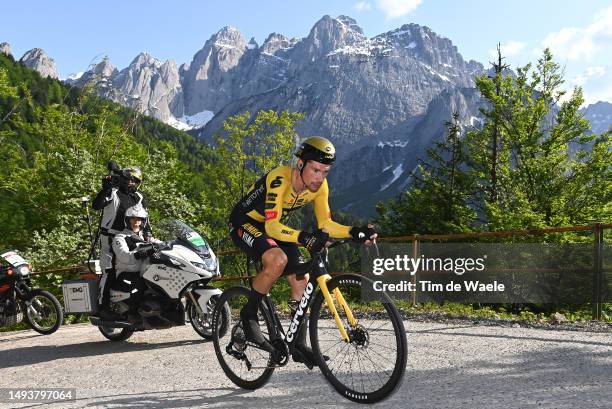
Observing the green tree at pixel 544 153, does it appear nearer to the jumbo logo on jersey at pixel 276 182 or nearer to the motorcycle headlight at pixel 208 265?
the motorcycle headlight at pixel 208 265

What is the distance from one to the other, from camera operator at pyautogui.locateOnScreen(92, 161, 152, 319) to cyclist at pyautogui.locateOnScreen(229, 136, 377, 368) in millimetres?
3261

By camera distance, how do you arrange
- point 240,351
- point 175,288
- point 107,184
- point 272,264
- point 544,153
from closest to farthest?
point 272,264 < point 240,351 < point 175,288 < point 107,184 < point 544,153

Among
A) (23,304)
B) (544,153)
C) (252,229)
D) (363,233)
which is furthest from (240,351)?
(544,153)

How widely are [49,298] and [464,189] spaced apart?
82.1ft

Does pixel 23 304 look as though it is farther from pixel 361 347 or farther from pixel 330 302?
pixel 361 347

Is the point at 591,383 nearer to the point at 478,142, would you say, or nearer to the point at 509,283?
the point at 509,283

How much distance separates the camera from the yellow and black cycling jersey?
4.16m

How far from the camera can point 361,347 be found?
3.86 m

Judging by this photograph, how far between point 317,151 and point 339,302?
1187mm

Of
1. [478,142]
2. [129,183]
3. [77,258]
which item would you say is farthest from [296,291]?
[478,142]

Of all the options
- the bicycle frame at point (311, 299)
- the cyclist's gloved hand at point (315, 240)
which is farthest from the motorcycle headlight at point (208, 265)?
the cyclist's gloved hand at point (315, 240)

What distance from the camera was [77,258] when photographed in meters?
18.3

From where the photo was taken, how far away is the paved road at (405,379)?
404 cm

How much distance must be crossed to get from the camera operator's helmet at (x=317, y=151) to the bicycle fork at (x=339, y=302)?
3.01ft
